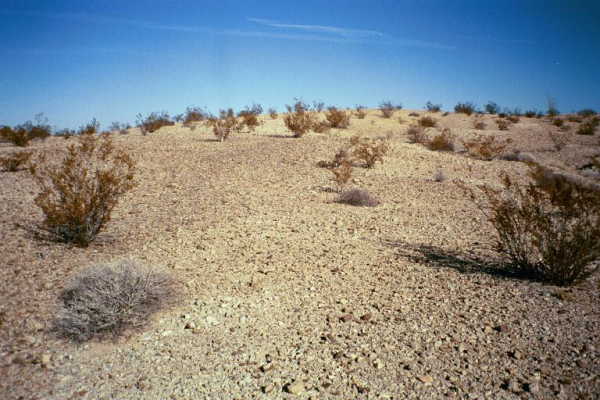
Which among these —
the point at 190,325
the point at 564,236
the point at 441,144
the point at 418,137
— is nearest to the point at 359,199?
the point at 564,236

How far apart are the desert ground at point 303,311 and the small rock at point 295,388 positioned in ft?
0.03

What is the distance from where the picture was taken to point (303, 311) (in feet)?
13.9

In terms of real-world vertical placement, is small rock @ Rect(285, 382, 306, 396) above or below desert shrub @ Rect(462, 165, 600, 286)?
below

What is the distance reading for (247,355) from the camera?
3547 mm

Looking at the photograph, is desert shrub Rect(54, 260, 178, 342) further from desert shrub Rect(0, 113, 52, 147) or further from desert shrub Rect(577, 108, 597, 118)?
desert shrub Rect(577, 108, 597, 118)

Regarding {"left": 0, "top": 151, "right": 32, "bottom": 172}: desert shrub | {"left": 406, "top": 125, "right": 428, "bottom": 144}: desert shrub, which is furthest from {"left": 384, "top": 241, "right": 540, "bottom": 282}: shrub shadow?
{"left": 406, "top": 125, "right": 428, "bottom": 144}: desert shrub

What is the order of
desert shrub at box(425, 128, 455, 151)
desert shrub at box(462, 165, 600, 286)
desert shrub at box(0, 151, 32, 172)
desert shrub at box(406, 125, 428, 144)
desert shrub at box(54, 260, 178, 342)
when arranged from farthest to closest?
desert shrub at box(406, 125, 428, 144) < desert shrub at box(425, 128, 455, 151) < desert shrub at box(0, 151, 32, 172) < desert shrub at box(462, 165, 600, 286) < desert shrub at box(54, 260, 178, 342)

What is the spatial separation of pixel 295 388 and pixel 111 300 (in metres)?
2.15

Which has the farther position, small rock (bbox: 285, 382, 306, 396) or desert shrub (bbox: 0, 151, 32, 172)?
desert shrub (bbox: 0, 151, 32, 172)

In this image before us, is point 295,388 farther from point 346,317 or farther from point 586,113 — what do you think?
point 586,113

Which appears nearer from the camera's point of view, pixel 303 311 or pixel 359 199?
pixel 303 311

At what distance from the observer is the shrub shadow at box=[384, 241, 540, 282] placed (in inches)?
200

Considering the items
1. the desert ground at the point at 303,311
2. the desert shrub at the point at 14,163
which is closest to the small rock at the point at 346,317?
the desert ground at the point at 303,311

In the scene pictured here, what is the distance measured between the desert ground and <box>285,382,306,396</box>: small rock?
0.01 m
